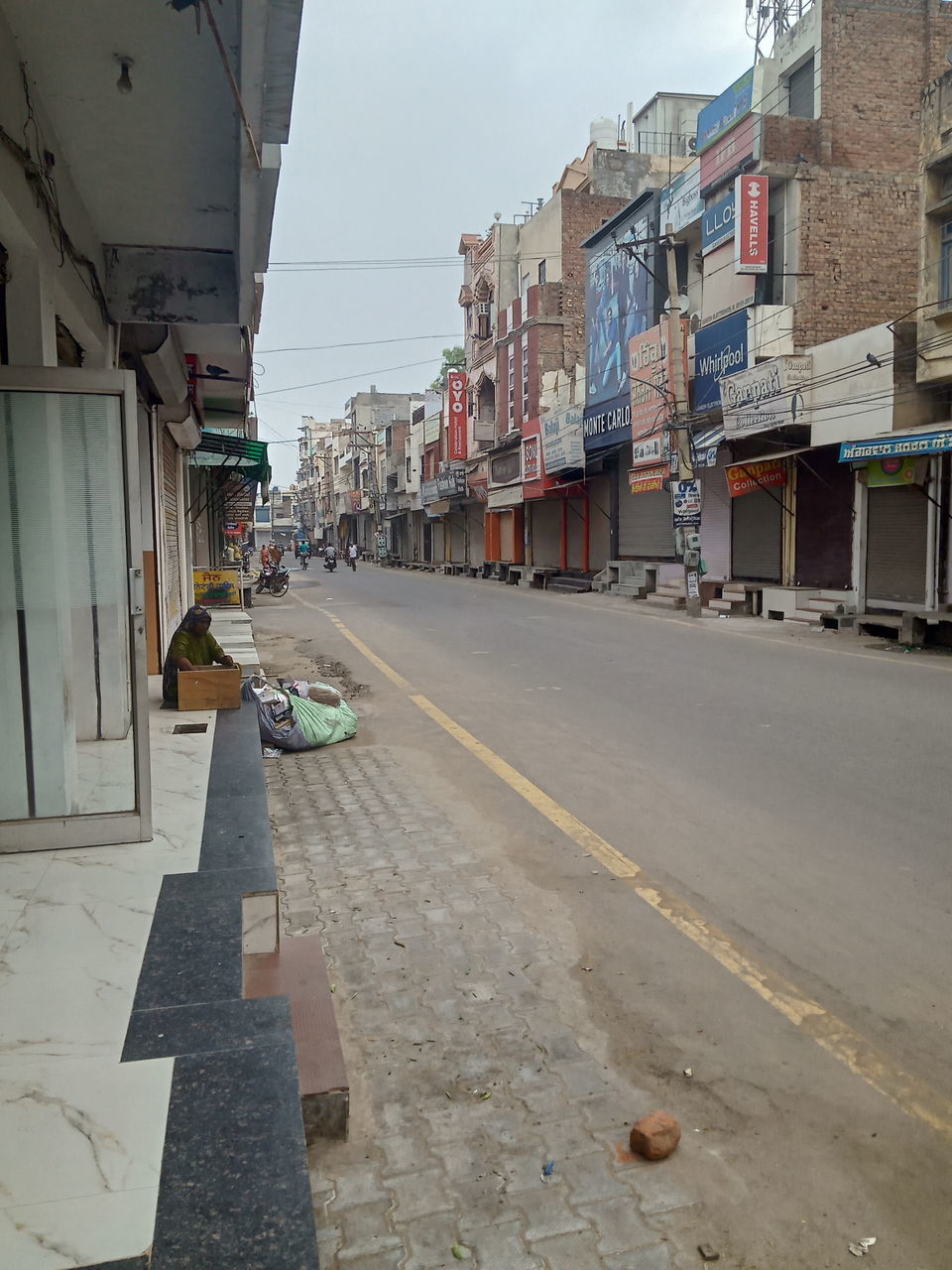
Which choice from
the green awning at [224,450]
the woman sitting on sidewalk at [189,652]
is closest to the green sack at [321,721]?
the woman sitting on sidewalk at [189,652]

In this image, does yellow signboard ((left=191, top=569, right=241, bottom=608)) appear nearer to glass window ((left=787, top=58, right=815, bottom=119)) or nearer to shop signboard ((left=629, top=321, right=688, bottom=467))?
shop signboard ((left=629, top=321, right=688, bottom=467))

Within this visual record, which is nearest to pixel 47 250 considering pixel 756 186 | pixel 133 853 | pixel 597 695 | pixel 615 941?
pixel 133 853

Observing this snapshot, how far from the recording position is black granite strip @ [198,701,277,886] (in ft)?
13.7

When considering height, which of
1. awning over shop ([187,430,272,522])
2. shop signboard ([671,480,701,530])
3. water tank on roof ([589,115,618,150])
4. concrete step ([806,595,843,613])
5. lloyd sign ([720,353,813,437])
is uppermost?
water tank on roof ([589,115,618,150])

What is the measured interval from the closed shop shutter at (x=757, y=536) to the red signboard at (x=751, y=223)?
487 centimetres

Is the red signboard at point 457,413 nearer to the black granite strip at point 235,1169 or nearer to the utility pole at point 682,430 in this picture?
the utility pole at point 682,430

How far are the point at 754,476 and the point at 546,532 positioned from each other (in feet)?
52.5

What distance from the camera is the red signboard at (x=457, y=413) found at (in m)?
44.7

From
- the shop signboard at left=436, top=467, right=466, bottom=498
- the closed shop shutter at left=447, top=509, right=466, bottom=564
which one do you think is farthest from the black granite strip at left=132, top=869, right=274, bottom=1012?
the closed shop shutter at left=447, top=509, right=466, bottom=564

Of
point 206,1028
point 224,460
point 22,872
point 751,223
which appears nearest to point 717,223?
point 751,223

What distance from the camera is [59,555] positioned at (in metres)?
4.27

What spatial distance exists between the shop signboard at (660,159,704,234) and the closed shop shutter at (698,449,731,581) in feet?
20.7

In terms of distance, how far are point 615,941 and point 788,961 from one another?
27.1 inches

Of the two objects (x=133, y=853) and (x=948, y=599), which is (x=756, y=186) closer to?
(x=948, y=599)
